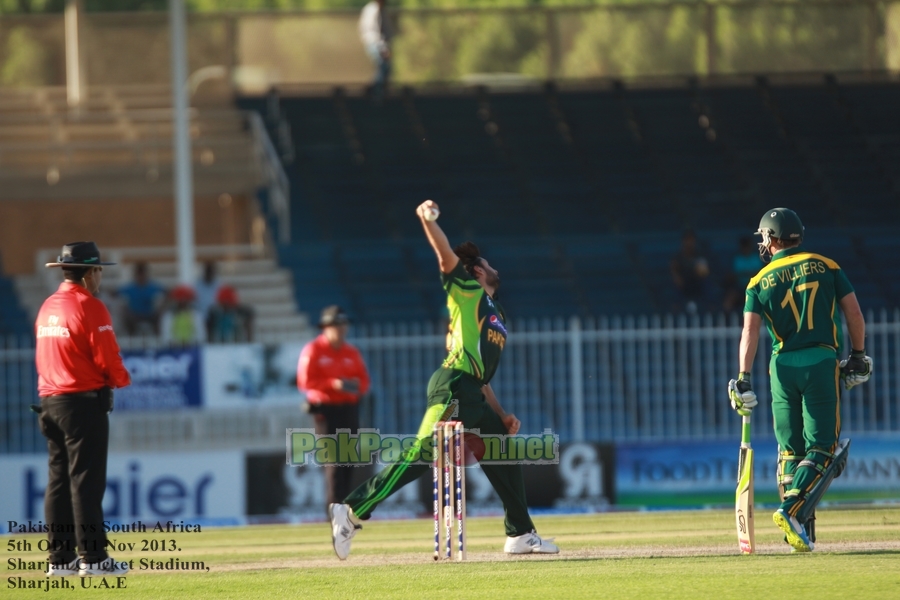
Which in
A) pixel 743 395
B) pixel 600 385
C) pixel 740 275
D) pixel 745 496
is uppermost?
pixel 740 275

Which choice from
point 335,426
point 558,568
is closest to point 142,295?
Result: point 335,426

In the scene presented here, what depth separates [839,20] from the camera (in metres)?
25.4

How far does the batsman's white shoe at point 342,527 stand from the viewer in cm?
918

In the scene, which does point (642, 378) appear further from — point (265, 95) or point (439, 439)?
point (265, 95)

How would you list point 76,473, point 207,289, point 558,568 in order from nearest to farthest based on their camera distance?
point 558,568 → point 76,473 → point 207,289

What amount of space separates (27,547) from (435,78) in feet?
64.0

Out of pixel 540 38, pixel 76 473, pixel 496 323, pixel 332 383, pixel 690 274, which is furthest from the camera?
pixel 540 38

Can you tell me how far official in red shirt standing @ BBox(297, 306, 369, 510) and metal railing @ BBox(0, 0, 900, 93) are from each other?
13.2m

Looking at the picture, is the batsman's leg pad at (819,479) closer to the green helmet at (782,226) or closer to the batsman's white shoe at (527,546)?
the green helmet at (782,226)

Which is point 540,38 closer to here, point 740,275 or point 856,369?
point 740,275

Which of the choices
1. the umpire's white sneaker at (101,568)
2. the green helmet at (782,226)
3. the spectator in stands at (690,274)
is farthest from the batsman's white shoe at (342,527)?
the spectator in stands at (690,274)

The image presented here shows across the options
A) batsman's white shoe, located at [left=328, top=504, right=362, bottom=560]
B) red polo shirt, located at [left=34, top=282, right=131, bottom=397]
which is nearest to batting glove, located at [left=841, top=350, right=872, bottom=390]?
batsman's white shoe, located at [left=328, top=504, right=362, bottom=560]

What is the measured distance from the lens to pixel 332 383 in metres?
12.7

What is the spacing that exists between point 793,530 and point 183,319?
10334 mm
